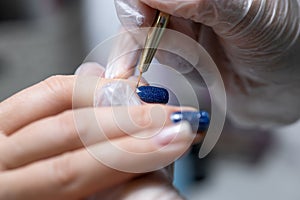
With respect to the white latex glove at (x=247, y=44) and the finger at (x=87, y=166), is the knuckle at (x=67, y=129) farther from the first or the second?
the white latex glove at (x=247, y=44)

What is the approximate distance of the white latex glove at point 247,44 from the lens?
1.74ft

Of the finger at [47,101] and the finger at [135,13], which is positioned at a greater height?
the finger at [135,13]

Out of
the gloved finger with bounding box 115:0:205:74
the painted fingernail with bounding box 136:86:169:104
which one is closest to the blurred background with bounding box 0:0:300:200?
the gloved finger with bounding box 115:0:205:74

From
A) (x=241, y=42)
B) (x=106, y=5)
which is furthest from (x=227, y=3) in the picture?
(x=106, y=5)

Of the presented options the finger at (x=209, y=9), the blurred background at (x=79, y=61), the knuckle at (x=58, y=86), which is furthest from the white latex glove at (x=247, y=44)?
the blurred background at (x=79, y=61)

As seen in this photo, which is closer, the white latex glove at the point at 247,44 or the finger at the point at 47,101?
the finger at the point at 47,101

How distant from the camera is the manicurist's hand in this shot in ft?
1.24

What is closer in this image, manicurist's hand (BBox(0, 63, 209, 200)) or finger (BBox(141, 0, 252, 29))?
manicurist's hand (BBox(0, 63, 209, 200))

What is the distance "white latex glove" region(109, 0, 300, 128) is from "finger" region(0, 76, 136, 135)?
11cm

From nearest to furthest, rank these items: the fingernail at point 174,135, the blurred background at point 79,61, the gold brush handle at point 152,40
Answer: the fingernail at point 174,135
the gold brush handle at point 152,40
the blurred background at point 79,61

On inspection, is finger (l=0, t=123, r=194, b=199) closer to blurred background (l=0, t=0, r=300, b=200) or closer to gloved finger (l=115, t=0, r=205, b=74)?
gloved finger (l=115, t=0, r=205, b=74)

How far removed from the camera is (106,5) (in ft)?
4.01

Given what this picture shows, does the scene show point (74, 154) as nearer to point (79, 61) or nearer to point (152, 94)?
point (152, 94)

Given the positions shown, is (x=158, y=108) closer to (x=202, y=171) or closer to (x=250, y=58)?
(x=250, y=58)
